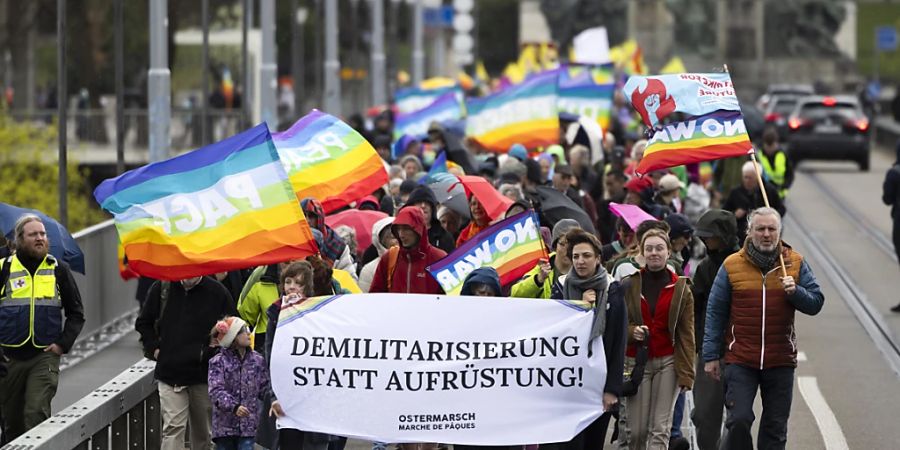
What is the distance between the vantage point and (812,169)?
4372 centimetres

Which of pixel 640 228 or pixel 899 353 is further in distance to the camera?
pixel 899 353

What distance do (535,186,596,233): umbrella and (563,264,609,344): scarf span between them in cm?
385

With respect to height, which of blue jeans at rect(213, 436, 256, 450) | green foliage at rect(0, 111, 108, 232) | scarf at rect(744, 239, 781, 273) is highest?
scarf at rect(744, 239, 781, 273)

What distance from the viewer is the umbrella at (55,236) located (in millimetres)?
12977

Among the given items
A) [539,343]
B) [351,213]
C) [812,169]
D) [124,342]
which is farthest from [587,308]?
[812,169]

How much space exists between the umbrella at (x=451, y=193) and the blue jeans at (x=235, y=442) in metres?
4.08

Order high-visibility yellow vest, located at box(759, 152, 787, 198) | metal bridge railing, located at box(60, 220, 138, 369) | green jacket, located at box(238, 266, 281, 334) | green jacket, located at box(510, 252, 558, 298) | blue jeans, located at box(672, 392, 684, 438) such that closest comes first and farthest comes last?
green jacket, located at box(510, 252, 558, 298) < green jacket, located at box(238, 266, 281, 334) < blue jeans, located at box(672, 392, 684, 438) < metal bridge railing, located at box(60, 220, 138, 369) < high-visibility yellow vest, located at box(759, 152, 787, 198)

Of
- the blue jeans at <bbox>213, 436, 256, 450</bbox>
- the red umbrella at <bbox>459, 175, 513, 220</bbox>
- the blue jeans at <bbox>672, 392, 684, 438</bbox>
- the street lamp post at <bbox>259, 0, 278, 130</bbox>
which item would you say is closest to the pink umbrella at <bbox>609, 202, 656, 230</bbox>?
the blue jeans at <bbox>672, 392, 684, 438</bbox>

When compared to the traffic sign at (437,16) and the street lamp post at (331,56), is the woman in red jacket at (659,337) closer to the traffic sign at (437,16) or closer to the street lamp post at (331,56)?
the street lamp post at (331,56)

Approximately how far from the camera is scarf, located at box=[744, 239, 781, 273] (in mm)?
10695

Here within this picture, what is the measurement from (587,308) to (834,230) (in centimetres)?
1946

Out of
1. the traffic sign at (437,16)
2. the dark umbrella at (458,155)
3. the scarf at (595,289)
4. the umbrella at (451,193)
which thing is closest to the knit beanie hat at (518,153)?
the dark umbrella at (458,155)

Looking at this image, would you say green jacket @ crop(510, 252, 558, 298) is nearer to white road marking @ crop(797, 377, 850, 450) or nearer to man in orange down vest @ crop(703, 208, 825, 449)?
man in orange down vest @ crop(703, 208, 825, 449)

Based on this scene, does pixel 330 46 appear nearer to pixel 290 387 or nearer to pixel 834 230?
pixel 834 230
